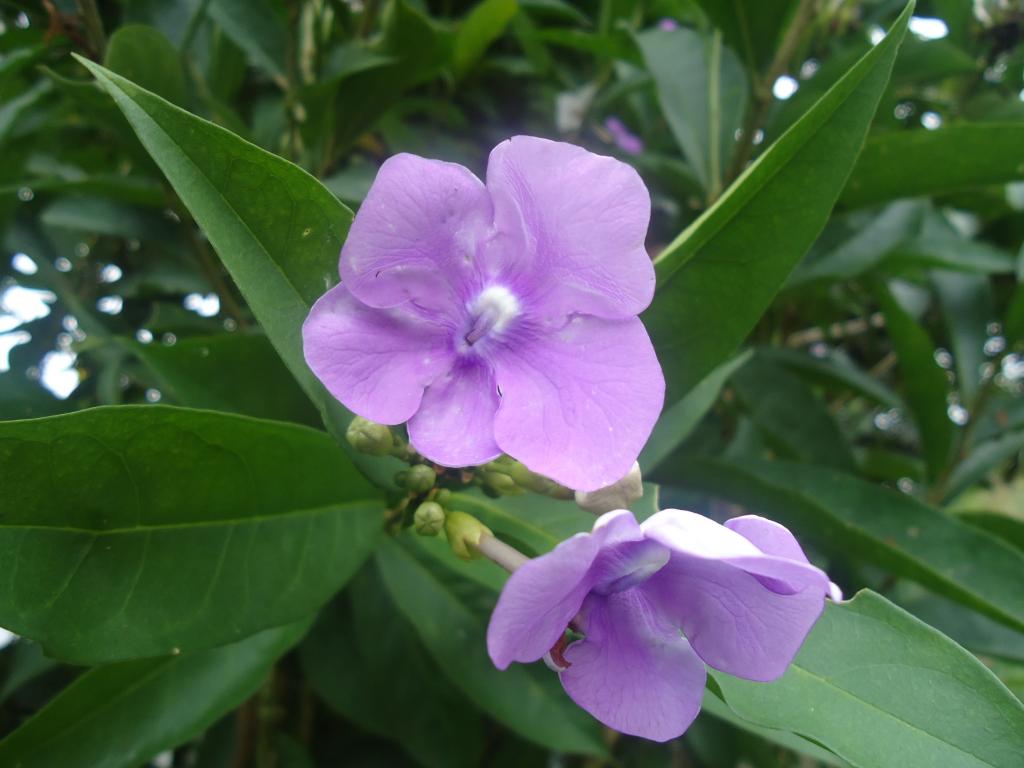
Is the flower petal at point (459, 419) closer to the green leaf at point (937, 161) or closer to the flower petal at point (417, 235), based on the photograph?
the flower petal at point (417, 235)

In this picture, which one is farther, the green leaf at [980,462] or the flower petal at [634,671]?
the green leaf at [980,462]

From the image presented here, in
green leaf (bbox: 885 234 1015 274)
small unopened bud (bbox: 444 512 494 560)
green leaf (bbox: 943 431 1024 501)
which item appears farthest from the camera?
green leaf (bbox: 943 431 1024 501)

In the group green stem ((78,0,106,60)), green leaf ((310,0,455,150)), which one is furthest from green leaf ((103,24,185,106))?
green leaf ((310,0,455,150))

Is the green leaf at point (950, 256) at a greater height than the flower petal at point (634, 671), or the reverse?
the flower petal at point (634, 671)

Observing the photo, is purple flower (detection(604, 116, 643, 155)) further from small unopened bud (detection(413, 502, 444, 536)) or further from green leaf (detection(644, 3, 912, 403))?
small unopened bud (detection(413, 502, 444, 536))

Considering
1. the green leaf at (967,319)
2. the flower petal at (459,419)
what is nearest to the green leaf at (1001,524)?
the green leaf at (967,319)

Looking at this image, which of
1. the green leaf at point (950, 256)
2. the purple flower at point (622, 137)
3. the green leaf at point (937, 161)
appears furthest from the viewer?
the purple flower at point (622, 137)

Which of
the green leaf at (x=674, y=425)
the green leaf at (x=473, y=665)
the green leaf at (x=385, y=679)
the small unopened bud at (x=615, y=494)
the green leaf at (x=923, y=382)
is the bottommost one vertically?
the green leaf at (x=385, y=679)

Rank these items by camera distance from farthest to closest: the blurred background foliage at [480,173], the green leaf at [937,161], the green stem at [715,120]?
the green stem at [715,120], the green leaf at [937,161], the blurred background foliage at [480,173]
